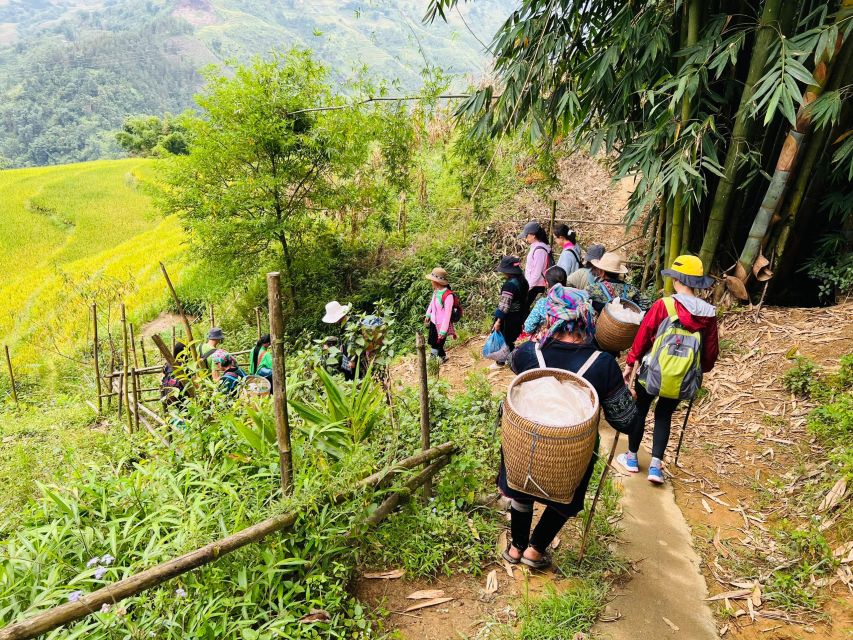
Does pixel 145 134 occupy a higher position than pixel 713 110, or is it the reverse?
pixel 145 134

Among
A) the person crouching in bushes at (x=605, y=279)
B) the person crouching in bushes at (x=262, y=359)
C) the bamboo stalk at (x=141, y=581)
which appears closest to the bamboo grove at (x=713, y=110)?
the person crouching in bushes at (x=605, y=279)

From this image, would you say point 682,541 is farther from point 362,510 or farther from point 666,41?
point 666,41

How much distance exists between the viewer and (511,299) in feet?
15.6

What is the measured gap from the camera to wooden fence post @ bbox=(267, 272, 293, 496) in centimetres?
206

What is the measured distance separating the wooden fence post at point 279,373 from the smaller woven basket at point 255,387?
0.95 metres

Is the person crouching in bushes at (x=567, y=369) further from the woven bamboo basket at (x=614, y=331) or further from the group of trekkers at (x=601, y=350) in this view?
the woven bamboo basket at (x=614, y=331)

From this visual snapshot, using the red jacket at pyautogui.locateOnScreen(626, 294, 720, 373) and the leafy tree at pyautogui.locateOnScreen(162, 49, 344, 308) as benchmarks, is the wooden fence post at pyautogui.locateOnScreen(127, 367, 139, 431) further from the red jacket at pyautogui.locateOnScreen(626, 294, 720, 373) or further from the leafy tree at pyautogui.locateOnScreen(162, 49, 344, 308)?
the red jacket at pyautogui.locateOnScreen(626, 294, 720, 373)

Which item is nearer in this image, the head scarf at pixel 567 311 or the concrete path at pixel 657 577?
the concrete path at pixel 657 577

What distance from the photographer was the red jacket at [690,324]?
121 inches

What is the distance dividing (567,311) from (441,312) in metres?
3.00

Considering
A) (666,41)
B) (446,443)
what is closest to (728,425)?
(446,443)

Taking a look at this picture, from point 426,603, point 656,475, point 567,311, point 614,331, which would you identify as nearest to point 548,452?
point 567,311

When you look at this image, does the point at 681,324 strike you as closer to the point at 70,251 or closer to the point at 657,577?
the point at 657,577

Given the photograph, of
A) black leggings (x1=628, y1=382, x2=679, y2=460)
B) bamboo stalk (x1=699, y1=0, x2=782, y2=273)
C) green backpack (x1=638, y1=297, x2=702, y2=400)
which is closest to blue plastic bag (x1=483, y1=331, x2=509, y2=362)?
black leggings (x1=628, y1=382, x2=679, y2=460)
